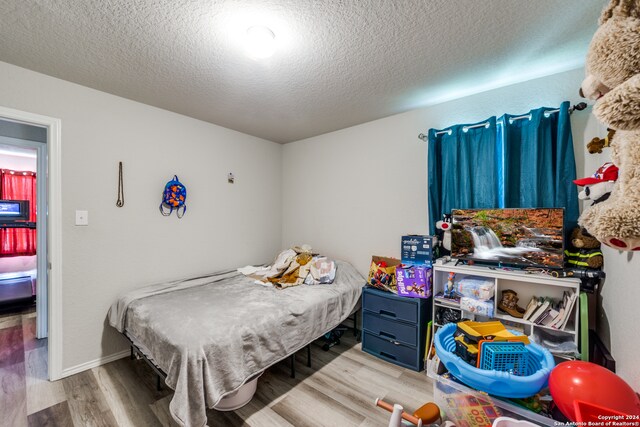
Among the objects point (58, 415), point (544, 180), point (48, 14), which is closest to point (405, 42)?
point (544, 180)

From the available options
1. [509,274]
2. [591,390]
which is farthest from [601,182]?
[509,274]

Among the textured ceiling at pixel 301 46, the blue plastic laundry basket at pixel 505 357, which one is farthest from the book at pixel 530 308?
the textured ceiling at pixel 301 46

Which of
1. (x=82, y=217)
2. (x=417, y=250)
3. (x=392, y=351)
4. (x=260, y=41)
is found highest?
(x=260, y=41)

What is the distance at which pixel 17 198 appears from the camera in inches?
170

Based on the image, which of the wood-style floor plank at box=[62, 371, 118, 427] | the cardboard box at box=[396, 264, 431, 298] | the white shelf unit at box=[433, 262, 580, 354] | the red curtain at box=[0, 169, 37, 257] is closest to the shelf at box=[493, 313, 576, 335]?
the white shelf unit at box=[433, 262, 580, 354]

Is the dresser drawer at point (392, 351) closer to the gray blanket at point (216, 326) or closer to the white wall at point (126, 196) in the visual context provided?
the gray blanket at point (216, 326)

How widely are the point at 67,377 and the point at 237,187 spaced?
A: 2.36 m

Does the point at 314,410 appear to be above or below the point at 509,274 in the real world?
below

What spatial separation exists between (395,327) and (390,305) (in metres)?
0.20

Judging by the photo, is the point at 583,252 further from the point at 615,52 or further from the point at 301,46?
the point at 301,46

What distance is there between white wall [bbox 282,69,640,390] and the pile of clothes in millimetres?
481

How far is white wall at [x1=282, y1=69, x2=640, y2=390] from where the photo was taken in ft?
4.79

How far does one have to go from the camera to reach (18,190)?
4.33 metres

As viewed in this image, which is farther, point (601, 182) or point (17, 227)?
point (17, 227)
